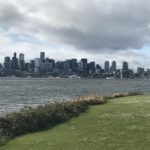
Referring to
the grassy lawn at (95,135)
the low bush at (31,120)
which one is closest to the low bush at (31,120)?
the low bush at (31,120)

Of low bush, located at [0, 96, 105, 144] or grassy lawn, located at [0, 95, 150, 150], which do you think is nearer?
grassy lawn, located at [0, 95, 150, 150]

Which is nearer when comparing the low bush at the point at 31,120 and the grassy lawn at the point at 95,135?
A: the grassy lawn at the point at 95,135

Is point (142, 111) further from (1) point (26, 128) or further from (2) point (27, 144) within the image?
(2) point (27, 144)

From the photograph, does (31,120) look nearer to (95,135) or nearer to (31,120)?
(31,120)

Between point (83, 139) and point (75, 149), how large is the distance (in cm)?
224

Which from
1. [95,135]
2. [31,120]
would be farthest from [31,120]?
[95,135]

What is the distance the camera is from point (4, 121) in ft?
88.0

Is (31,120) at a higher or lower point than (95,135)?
higher

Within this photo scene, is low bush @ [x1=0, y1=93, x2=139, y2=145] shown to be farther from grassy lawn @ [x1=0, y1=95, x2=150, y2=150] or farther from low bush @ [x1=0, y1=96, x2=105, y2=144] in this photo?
grassy lawn @ [x1=0, y1=95, x2=150, y2=150]

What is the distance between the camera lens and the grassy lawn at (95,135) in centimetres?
2119

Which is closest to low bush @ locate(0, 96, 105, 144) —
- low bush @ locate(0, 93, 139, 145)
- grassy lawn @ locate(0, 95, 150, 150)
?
low bush @ locate(0, 93, 139, 145)

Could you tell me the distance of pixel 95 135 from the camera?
23578mm

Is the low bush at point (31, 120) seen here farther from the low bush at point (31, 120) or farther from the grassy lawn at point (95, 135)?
the grassy lawn at point (95, 135)

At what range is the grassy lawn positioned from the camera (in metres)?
21.2
